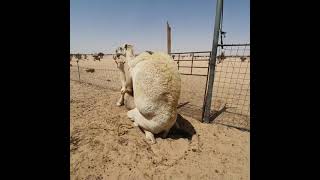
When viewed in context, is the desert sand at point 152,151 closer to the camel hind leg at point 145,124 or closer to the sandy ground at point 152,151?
the sandy ground at point 152,151

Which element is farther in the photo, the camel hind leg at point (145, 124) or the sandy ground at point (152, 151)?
the camel hind leg at point (145, 124)

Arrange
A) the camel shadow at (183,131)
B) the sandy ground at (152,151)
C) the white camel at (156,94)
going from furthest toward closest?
the camel shadow at (183,131)
the white camel at (156,94)
the sandy ground at (152,151)

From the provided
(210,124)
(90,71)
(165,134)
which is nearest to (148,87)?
(165,134)

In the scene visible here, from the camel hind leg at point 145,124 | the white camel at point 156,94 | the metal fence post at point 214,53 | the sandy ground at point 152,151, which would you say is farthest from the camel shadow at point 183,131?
the metal fence post at point 214,53

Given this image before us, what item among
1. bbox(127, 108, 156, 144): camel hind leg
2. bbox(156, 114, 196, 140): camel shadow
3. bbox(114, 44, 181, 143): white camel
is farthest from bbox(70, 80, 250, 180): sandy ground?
bbox(114, 44, 181, 143): white camel

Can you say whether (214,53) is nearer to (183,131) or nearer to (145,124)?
(183,131)

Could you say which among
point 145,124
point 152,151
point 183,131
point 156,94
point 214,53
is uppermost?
point 214,53

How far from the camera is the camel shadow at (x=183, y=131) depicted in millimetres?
4480

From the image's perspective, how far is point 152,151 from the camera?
12.6ft

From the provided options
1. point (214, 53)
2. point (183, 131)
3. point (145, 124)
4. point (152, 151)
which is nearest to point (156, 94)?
point (145, 124)

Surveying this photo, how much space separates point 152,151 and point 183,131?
116 centimetres
